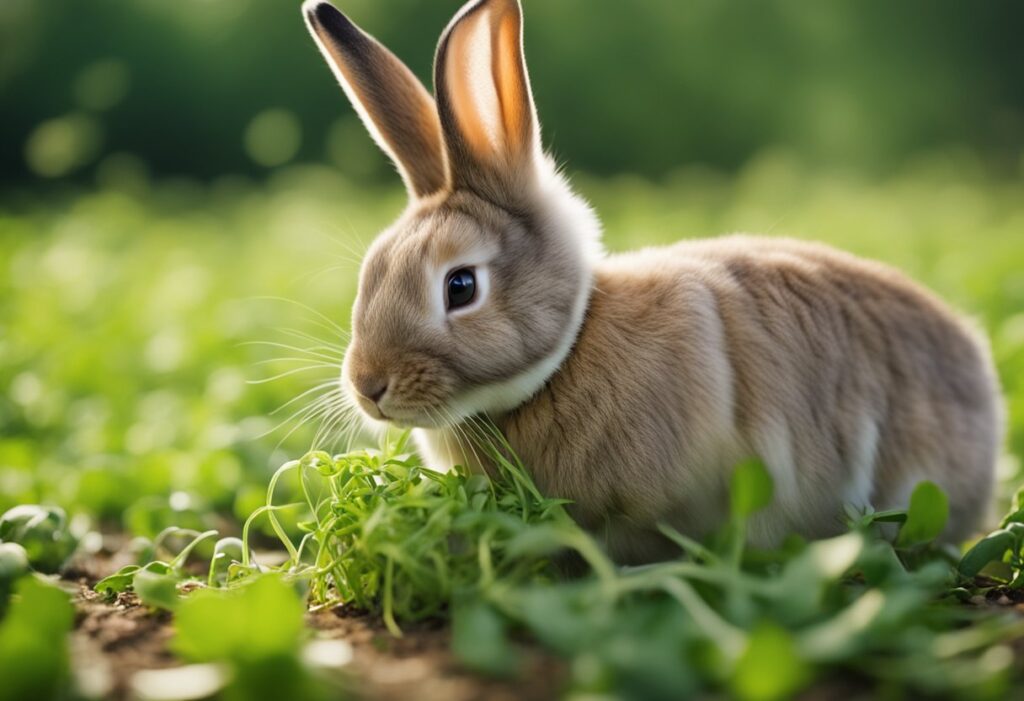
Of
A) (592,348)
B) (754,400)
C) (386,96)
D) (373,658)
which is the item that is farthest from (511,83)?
(373,658)

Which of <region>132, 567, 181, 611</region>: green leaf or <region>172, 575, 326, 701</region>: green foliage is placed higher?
<region>172, 575, 326, 701</region>: green foliage

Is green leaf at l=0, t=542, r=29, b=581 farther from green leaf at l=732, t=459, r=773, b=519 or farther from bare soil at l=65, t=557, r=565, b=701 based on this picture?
green leaf at l=732, t=459, r=773, b=519

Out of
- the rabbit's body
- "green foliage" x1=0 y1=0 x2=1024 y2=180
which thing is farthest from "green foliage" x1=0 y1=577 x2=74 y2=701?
"green foliage" x1=0 y1=0 x2=1024 y2=180

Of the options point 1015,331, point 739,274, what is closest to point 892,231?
point 1015,331

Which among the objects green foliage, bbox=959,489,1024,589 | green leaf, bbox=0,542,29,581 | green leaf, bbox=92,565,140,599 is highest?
green leaf, bbox=0,542,29,581

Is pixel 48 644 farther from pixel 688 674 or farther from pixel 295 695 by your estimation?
pixel 688 674

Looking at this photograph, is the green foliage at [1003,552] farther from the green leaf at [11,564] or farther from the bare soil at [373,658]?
the green leaf at [11,564]

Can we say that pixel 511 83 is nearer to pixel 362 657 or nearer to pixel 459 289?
pixel 459 289

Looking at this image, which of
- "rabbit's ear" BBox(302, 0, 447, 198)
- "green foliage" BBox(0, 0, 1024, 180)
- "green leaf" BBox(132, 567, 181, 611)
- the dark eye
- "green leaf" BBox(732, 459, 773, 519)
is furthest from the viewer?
"green foliage" BBox(0, 0, 1024, 180)
